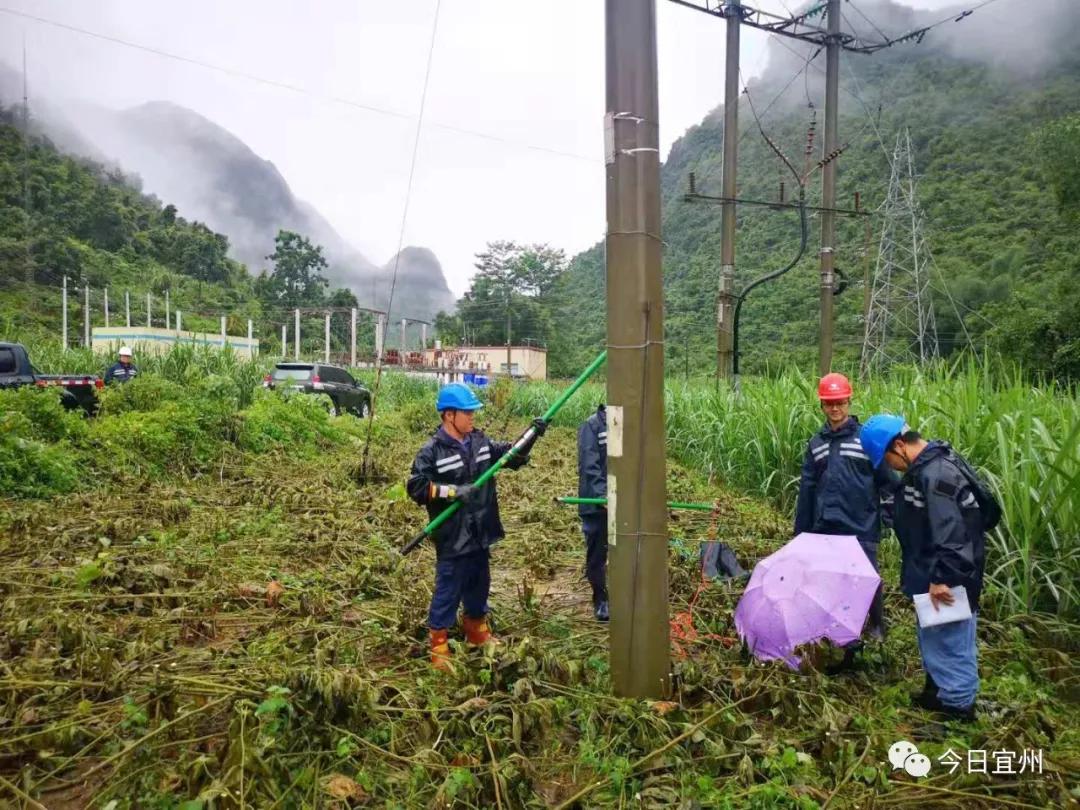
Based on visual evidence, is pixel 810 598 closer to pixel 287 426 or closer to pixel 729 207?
pixel 729 207

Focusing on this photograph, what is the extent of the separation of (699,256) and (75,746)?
103 feet

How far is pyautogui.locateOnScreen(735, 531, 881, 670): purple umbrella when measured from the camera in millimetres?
3301

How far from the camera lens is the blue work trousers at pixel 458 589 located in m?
3.73

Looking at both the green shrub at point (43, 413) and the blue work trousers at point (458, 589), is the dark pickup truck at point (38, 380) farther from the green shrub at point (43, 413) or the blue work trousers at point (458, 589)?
the blue work trousers at point (458, 589)

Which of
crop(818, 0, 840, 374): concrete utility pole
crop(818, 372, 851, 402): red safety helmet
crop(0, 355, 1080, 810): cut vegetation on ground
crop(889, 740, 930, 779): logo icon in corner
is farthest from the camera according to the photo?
crop(818, 0, 840, 374): concrete utility pole

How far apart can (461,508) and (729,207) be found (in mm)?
9129

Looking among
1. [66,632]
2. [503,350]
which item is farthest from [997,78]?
[66,632]

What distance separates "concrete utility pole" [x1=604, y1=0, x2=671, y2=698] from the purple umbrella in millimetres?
849

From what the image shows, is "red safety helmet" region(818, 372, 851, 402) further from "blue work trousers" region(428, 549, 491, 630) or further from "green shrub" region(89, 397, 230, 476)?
"green shrub" region(89, 397, 230, 476)

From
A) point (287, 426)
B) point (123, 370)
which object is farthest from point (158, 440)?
point (123, 370)

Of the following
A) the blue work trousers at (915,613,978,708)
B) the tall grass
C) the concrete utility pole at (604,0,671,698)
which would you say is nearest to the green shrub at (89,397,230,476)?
the tall grass

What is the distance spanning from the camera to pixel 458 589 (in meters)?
3.78

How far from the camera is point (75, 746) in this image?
2.68 m

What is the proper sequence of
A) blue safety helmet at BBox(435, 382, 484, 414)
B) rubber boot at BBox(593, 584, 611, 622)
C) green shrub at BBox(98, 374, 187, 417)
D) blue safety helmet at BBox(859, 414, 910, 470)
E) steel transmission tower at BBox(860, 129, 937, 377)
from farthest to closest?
steel transmission tower at BBox(860, 129, 937, 377)
green shrub at BBox(98, 374, 187, 417)
rubber boot at BBox(593, 584, 611, 622)
blue safety helmet at BBox(435, 382, 484, 414)
blue safety helmet at BBox(859, 414, 910, 470)
